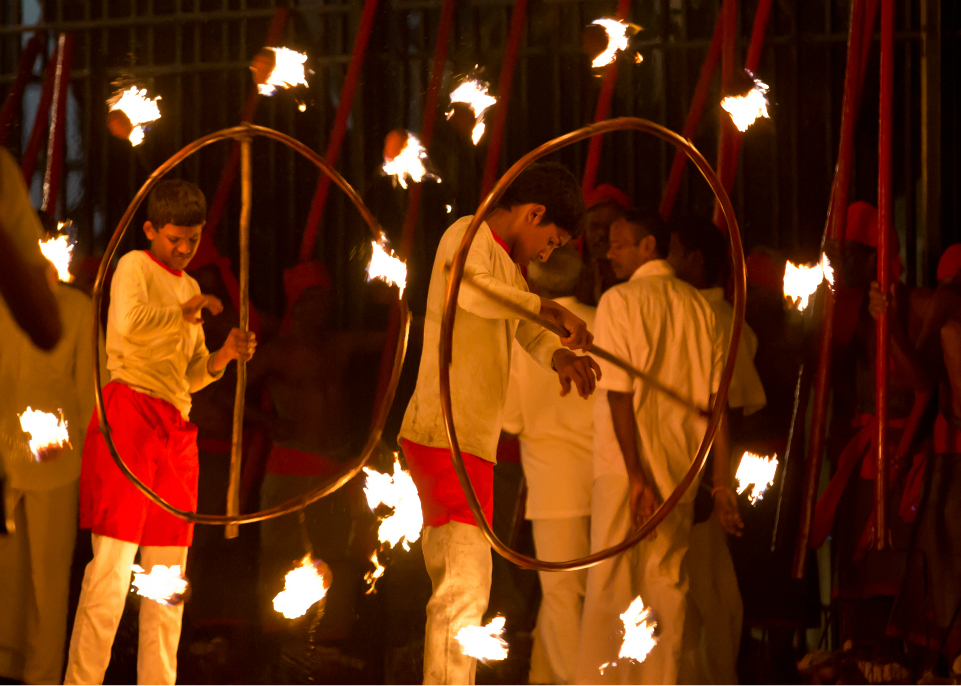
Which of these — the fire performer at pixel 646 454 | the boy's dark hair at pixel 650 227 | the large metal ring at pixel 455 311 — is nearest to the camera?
the large metal ring at pixel 455 311

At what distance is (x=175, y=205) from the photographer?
10.3ft

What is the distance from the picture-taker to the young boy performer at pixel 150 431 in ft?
9.85

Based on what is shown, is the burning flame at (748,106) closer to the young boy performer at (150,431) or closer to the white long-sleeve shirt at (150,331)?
the young boy performer at (150,431)

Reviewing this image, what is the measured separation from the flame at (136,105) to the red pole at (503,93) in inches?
39.4

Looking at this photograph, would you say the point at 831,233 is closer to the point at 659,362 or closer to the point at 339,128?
the point at 659,362

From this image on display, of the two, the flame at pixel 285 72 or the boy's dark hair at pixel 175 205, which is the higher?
the flame at pixel 285 72

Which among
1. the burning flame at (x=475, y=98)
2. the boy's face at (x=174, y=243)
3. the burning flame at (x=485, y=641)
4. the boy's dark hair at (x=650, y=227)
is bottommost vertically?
the burning flame at (x=485, y=641)

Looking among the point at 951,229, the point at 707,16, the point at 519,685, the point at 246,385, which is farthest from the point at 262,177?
the point at 951,229

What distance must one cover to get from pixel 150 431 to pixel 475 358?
93 centimetres

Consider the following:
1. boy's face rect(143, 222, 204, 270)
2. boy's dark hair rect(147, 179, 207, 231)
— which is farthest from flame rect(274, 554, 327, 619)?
boy's dark hair rect(147, 179, 207, 231)

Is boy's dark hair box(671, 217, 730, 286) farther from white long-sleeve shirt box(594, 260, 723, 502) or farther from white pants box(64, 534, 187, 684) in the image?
white pants box(64, 534, 187, 684)

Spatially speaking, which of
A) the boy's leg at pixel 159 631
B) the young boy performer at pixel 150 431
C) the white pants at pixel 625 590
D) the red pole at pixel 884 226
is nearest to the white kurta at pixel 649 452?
the white pants at pixel 625 590

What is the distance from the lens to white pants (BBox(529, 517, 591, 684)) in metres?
3.08

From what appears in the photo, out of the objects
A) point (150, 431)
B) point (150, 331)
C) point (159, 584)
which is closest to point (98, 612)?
point (159, 584)
